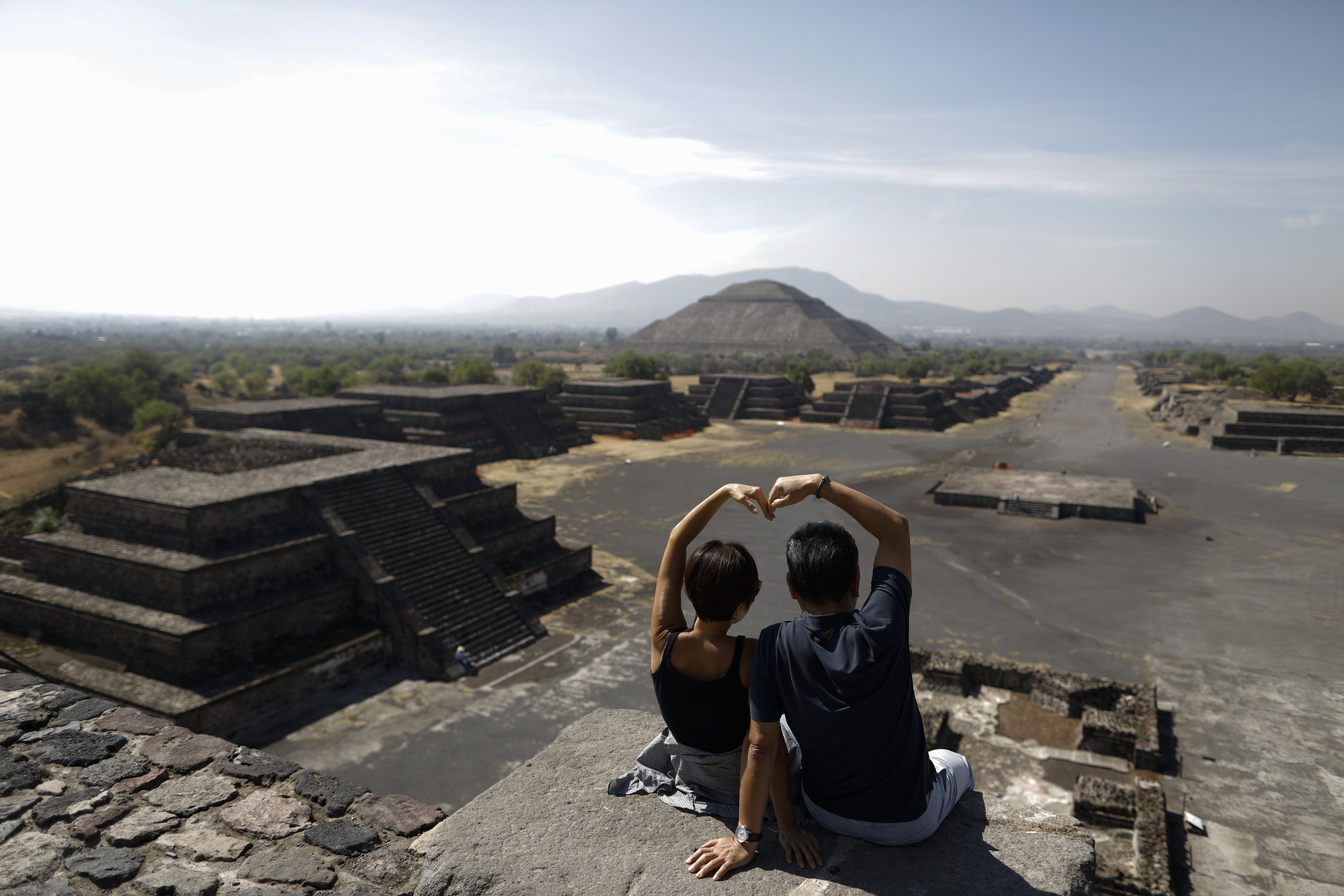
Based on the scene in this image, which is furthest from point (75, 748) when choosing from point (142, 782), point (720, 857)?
point (720, 857)

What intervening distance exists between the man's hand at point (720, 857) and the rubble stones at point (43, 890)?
3149mm

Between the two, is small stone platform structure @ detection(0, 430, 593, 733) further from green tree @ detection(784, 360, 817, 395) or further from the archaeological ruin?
green tree @ detection(784, 360, 817, 395)

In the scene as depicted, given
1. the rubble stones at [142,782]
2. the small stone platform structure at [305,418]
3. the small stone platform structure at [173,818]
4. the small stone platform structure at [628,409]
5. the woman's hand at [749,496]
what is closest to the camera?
the woman's hand at [749,496]

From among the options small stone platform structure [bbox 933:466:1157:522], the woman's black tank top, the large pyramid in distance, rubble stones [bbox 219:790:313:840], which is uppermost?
the large pyramid in distance

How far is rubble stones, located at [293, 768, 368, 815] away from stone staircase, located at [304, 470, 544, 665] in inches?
442

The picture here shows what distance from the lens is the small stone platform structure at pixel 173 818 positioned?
3.74 m

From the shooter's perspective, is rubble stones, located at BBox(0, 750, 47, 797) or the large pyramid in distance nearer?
rubble stones, located at BBox(0, 750, 47, 797)

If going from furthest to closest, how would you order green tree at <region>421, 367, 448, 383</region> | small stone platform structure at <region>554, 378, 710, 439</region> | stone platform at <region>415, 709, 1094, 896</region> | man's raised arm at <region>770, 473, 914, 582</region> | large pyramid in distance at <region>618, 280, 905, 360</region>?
1. large pyramid in distance at <region>618, 280, 905, 360</region>
2. green tree at <region>421, 367, 448, 383</region>
3. small stone platform structure at <region>554, 378, 710, 439</region>
4. man's raised arm at <region>770, 473, 914, 582</region>
5. stone platform at <region>415, 709, 1094, 896</region>

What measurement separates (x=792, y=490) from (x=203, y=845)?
12.7ft

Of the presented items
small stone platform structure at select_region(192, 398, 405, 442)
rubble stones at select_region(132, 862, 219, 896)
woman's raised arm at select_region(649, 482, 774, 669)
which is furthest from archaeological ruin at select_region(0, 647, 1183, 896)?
small stone platform structure at select_region(192, 398, 405, 442)

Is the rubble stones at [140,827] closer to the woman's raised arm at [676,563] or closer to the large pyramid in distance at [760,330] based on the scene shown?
the woman's raised arm at [676,563]

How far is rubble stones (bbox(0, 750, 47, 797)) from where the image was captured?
437cm

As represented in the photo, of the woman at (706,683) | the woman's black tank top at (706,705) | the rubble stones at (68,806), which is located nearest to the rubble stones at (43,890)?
the rubble stones at (68,806)

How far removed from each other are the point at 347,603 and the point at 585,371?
91.3 m
